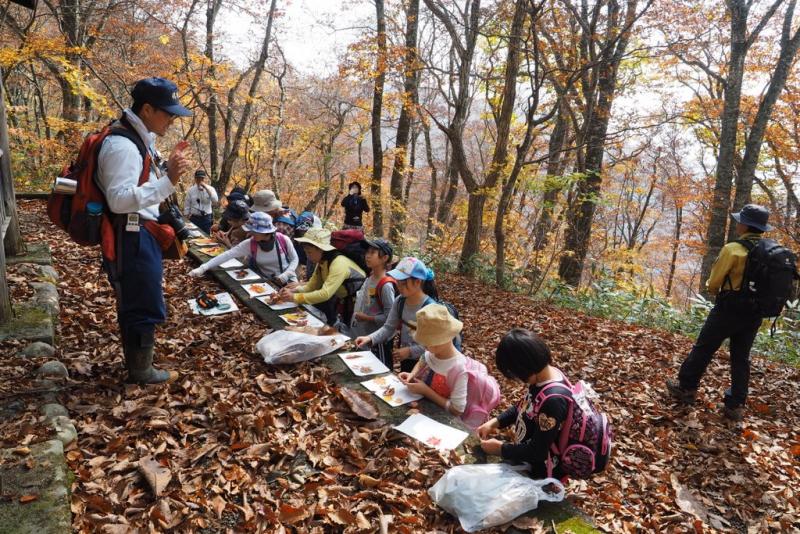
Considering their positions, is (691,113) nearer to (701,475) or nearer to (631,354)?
(631,354)

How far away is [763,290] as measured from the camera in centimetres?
468

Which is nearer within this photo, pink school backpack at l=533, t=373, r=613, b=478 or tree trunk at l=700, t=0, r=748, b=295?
pink school backpack at l=533, t=373, r=613, b=478

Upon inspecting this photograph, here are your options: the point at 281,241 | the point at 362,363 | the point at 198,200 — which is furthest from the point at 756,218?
the point at 198,200

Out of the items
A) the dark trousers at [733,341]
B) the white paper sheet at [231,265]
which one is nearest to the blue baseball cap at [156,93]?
the white paper sheet at [231,265]

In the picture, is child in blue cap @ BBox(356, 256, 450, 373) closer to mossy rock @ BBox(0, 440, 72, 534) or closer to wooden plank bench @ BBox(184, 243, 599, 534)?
wooden plank bench @ BBox(184, 243, 599, 534)

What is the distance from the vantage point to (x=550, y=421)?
2479 millimetres

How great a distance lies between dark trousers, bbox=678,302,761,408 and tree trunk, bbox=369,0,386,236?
9.99m

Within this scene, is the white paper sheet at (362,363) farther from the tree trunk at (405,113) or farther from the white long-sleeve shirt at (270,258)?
the tree trunk at (405,113)

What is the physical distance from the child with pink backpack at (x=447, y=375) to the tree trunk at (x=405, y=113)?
8867mm

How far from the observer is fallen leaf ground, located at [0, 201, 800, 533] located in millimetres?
2453

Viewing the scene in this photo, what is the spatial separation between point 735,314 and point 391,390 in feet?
13.0

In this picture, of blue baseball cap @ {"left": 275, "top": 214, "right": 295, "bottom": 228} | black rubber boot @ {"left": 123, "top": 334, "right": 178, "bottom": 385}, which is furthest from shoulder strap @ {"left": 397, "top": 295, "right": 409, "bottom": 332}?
blue baseball cap @ {"left": 275, "top": 214, "right": 295, "bottom": 228}

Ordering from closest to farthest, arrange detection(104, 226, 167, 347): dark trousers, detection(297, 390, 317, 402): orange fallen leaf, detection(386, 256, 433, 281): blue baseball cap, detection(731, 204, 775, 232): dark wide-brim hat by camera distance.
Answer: detection(104, 226, 167, 347): dark trousers → detection(297, 390, 317, 402): orange fallen leaf → detection(386, 256, 433, 281): blue baseball cap → detection(731, 204, 775, 232): dark wide-brim hat

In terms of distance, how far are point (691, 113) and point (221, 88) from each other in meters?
16.5
